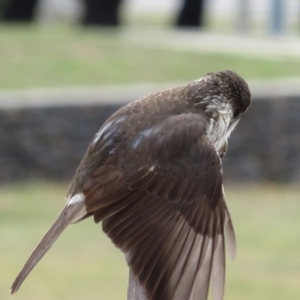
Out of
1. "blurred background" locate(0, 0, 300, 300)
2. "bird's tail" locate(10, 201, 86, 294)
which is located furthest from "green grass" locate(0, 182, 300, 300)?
"bird's tail" locate(10, 201, 86, 294)

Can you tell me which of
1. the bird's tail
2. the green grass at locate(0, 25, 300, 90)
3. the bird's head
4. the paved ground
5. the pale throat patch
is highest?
the bird's head

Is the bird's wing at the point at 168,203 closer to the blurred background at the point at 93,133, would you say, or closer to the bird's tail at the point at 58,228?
the bird's tail at the point at 58,228

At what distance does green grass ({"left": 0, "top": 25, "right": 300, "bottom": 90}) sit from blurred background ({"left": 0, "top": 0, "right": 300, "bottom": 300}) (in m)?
0.02

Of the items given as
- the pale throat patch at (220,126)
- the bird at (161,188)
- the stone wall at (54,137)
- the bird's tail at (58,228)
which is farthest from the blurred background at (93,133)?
the bird's tail at (58,228)

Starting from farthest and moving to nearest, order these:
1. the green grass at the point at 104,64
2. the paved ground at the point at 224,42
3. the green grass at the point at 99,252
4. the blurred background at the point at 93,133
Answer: the paved ground at the point at 224,42 < the green grass at the point at 104,64 < the blurred background at the point at 93,133 < the green grass at the point at 99,252

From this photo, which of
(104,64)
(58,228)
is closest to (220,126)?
(58,228)

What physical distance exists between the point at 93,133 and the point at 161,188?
33.5ft

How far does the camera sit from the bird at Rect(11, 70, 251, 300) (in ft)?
16.8

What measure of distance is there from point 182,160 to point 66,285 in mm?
5660

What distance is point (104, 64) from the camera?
18.6 metres

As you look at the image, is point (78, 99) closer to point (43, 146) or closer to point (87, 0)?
point (43, 146)

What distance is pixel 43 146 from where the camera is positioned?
15.6 meters

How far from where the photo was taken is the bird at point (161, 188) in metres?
5.13

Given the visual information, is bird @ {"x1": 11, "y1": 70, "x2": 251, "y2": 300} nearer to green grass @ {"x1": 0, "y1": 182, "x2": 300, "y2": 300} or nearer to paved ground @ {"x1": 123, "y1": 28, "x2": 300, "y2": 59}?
green grass @ {"x1": 0, "y1": 182, "x2": 300, "y2": 300}
